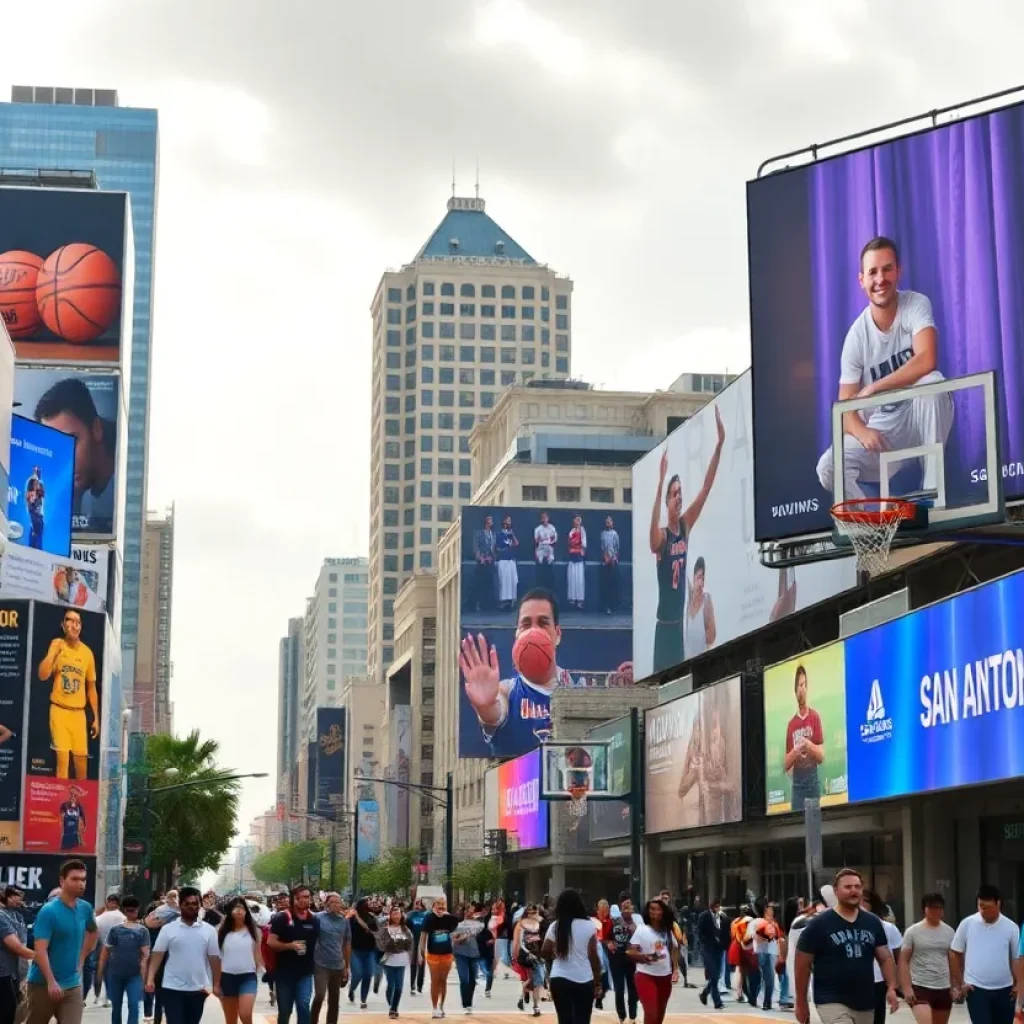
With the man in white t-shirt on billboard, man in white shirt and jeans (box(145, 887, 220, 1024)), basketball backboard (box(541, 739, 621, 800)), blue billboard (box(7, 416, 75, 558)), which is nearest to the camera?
man in white shirt and jeans (box(145, 887, 220, 1024))

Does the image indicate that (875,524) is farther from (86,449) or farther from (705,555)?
(86,449)

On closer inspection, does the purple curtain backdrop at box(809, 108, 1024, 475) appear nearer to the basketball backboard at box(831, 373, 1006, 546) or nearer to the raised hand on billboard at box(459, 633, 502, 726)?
the basketball backboard at box(831, 373, 1006, 546)

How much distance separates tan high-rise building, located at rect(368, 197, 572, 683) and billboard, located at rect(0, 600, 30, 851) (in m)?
126

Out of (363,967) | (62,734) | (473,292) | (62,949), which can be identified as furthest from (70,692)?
(473,292)

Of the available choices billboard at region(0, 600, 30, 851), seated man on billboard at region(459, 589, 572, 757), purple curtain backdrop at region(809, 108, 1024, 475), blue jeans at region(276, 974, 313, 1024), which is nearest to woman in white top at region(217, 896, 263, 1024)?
blue jeans at region(276, 974, 313, 1024)

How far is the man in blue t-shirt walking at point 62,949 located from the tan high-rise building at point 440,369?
169 metres

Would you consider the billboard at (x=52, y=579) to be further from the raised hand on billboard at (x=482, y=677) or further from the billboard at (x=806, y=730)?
the raised hand on billboard at (x=482, y=677)

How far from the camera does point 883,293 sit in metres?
39.4

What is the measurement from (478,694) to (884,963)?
10012cm

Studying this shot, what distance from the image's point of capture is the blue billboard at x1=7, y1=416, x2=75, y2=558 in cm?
6744

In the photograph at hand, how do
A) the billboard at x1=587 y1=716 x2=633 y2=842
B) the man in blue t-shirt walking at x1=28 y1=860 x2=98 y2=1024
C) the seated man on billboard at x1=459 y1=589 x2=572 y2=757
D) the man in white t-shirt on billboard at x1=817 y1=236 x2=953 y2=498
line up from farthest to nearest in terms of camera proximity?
the seated man on billboard at x1=459 y1=589 x2=572 y2=757 < the billboard at x1=587 y1=716 x2=633 y2=842 < the man in white t-shirt on billboard at x1=817 y1=236 x2=953 y2=498 < the man in blue t-shirt walking at x1=28 y1=860 x2=98 y2=1024

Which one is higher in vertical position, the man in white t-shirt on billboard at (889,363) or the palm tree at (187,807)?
the man in white t-shirt on billboard at (889,363)

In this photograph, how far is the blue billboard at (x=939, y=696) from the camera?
35.6 metres

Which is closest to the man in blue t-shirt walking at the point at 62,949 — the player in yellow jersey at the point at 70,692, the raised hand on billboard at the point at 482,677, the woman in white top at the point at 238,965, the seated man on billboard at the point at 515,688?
the woman in white top at the point at 238,965
